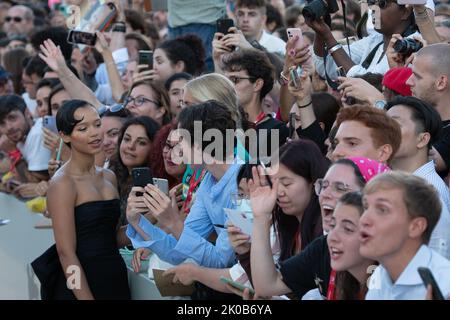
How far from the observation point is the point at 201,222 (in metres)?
5.66

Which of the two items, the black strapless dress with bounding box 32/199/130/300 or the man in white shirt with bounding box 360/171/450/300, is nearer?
the man in white shirt with bounding box 360/171/450/300

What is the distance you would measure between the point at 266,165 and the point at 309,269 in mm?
1148

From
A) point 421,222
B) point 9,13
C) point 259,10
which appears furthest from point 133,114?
point 9,13

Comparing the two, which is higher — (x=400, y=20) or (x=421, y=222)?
(x=400, y=20)

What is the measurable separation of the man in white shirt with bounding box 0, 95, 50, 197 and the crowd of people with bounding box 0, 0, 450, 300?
3 cm

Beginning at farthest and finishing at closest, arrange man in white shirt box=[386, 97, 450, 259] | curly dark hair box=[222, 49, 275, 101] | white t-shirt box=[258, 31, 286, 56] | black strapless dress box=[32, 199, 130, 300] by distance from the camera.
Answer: white t-shirt box=[258, 31, 286, 56]
curly dark hair box=[222, 49, 275, 101]
black strapless dress box=[32, 199, 130, 300]
man in white shirt box=[386, 97, 450, 259]

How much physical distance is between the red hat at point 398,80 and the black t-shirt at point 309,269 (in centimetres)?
160

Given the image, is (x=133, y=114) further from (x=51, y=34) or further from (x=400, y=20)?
(x=51, y=34)

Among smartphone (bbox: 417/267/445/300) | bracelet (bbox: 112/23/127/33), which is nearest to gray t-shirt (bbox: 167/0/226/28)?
bracelet (bbox: 112/23/127/33)

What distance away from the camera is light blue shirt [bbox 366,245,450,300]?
3756 millimetres

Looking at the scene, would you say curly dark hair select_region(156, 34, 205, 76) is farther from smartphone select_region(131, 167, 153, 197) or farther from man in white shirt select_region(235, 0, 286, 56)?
smartphone select_region(131, 167, 153, 197)
